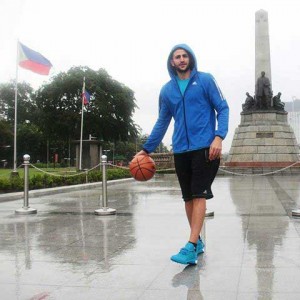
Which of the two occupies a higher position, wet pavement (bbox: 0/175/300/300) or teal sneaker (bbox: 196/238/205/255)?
teal sneaker (bbox: 196/238/205/255)

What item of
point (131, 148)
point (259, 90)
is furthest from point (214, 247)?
point (131, 148)

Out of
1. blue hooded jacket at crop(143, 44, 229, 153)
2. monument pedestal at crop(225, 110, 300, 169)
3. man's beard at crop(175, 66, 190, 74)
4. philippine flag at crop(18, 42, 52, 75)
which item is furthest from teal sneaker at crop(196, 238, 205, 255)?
monument pedestal at crop(225, 110, 300, 169)

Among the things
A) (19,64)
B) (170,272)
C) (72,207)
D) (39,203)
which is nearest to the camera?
(170,272)

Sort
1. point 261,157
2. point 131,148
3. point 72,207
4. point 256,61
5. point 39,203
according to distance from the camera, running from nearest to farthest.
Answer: point 72,207
point 39,203
point 261,157
point 256,61
point 131,148

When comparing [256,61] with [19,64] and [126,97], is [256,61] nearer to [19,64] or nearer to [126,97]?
[19,64]

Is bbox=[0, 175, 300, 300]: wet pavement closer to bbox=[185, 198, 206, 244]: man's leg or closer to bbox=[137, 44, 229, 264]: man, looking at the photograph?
bbox=[185, 198, 206, 244]: man's leg

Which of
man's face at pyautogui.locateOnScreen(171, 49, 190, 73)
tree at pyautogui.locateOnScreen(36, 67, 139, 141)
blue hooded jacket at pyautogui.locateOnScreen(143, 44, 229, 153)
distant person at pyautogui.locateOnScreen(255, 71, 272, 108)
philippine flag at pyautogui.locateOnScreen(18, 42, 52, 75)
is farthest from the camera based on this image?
tree at pyautogui.locateOnScreen(36, 67, 139, 141)

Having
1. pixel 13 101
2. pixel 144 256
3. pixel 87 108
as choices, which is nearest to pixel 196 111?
pixel 144 256

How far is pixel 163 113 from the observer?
530cm

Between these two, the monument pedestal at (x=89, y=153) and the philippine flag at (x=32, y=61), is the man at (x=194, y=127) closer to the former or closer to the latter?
the philippine flag at (x=32, y=61)

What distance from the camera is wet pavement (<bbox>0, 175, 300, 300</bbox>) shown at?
3.81m

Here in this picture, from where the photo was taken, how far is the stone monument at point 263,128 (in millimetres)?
31062

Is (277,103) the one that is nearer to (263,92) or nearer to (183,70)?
(263,92)

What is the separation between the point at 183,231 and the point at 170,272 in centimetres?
238
